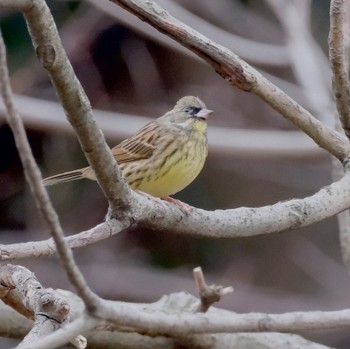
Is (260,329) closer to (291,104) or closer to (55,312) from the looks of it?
(55,312)

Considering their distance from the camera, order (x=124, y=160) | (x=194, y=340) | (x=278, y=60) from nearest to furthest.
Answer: (x=194, y=340) → (x=124, y=160) → (x=278, y=60)

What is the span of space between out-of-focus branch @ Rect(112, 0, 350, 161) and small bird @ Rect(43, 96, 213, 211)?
65cm

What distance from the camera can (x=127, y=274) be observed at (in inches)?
237

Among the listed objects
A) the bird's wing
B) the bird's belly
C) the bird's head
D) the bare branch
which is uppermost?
the bird's head

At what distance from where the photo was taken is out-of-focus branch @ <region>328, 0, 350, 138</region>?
2514mm

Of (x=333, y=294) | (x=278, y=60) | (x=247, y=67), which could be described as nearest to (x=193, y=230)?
(x=247, y=67)

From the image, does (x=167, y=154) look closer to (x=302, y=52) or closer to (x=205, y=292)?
(x=205, y=292)

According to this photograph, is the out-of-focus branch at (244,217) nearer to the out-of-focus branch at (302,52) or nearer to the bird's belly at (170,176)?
the bird's belly at (170,176)

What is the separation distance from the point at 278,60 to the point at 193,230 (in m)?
3.31

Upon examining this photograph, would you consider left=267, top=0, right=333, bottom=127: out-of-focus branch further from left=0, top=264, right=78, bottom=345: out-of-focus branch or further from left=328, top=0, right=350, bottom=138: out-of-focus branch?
left=0, top=264, right=78, bottom=345: out-of-focus branch

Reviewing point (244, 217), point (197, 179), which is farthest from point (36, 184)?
point (197, 179)

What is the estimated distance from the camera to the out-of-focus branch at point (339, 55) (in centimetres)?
251

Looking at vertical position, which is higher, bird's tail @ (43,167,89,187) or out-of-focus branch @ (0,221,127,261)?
bird's tail @ (43,167,89,187)

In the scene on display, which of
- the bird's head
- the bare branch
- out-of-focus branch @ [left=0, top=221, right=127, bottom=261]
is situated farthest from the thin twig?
the bird's head
